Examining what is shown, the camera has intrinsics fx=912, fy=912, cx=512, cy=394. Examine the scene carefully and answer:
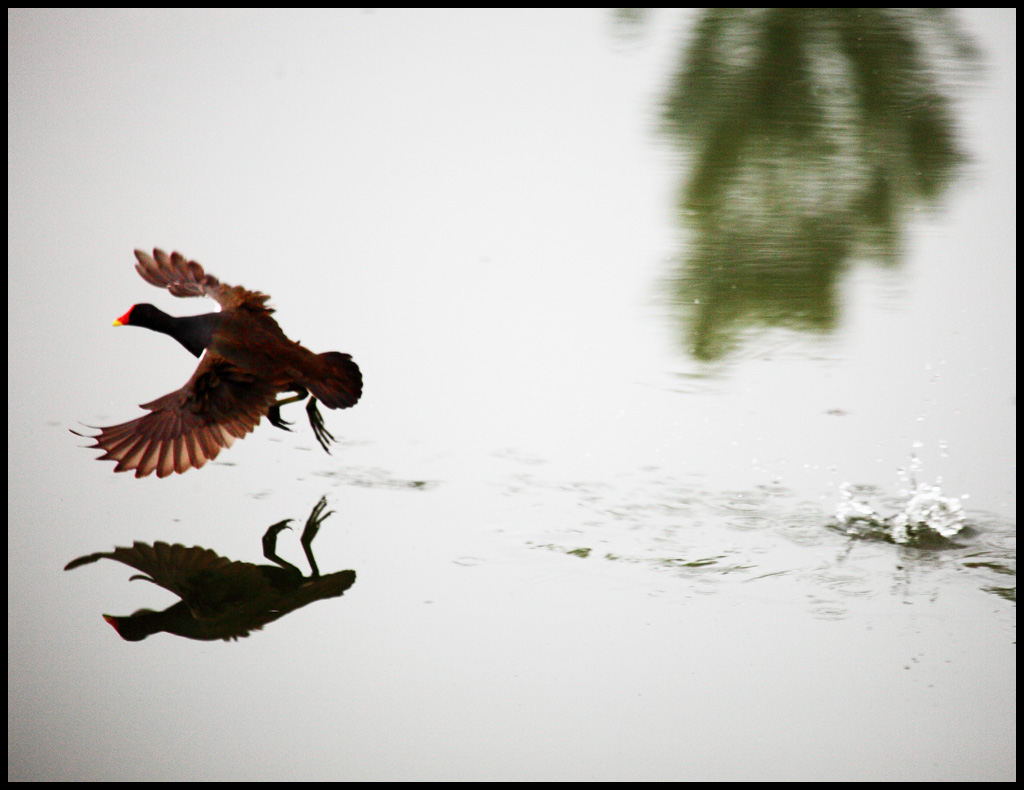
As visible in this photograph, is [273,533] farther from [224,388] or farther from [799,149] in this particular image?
[799,149]

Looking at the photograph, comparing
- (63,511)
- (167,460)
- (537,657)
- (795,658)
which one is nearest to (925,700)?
(795,658)

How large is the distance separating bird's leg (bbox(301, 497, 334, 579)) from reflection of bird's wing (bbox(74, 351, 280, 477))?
226mm

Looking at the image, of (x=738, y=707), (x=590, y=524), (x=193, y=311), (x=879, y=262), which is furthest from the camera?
(x=879, y=262)

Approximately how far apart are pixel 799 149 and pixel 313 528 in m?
1.94

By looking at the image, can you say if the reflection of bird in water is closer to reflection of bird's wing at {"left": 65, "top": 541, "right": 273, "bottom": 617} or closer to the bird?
reflection of bird's wing at {"left": 65, "top": 541, "right": 273, "bottom": 617}

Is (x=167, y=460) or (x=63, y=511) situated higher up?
(x=167, y=460)

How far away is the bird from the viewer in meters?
1.79

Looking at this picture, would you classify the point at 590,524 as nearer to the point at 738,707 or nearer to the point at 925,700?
the point at 738,707

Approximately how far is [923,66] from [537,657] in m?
2.52

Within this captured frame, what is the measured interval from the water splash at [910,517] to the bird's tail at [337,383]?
1.07 meters

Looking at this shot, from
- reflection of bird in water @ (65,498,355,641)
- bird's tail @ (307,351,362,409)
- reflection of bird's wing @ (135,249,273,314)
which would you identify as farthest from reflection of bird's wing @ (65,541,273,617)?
reflection of bird's wing @ (135,249,273,314)

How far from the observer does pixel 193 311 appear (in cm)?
264

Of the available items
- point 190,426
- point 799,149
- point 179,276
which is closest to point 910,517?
point 799,149

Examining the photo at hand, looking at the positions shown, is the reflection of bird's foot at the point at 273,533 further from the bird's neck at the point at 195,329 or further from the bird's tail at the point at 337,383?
the bird's neck at the point at 195,329
